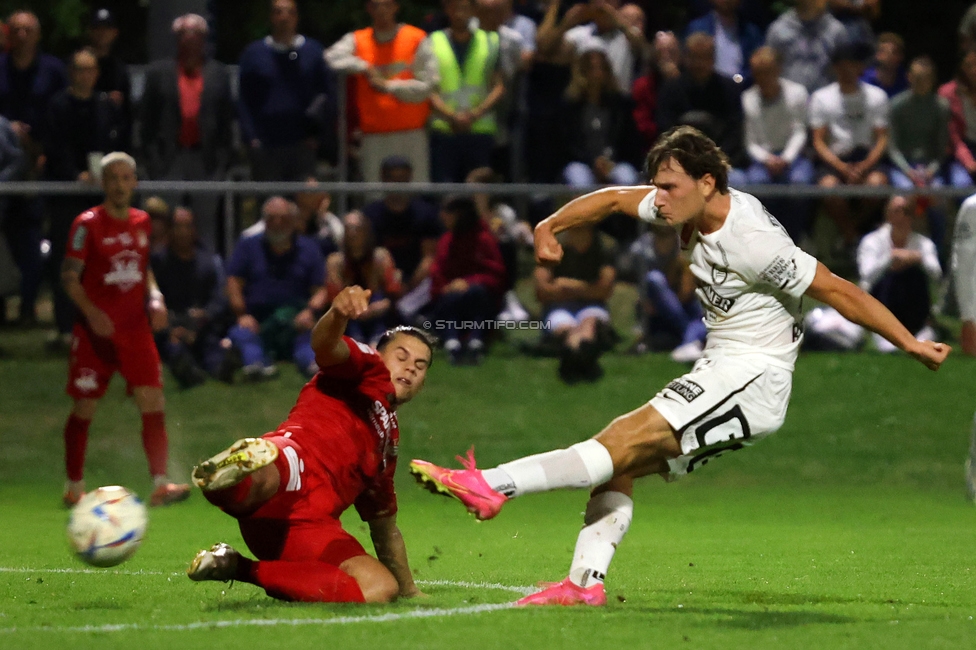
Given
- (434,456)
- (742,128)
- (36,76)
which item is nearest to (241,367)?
(434,456)

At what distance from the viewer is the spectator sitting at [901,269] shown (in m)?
12.3

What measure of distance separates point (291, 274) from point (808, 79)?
5.13m

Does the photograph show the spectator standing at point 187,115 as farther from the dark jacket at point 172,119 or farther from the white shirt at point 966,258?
the white shirt at point 966,258

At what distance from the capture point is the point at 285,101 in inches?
504

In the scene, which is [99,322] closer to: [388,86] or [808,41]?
[388,86]

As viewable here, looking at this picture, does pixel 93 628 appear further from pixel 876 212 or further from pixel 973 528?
pixel 876 212

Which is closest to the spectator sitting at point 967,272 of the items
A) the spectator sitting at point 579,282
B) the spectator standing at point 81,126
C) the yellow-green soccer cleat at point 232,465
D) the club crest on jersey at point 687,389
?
the spectator sitting at point 579,282

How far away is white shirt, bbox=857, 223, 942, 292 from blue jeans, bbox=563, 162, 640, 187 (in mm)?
2004

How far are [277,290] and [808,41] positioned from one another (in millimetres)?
5440

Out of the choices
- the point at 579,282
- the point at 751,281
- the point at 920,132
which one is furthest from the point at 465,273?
the point at 751,281

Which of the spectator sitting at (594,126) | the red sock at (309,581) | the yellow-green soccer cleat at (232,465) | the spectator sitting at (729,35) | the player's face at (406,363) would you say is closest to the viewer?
the yellow-green soccer cleat at (232,465)

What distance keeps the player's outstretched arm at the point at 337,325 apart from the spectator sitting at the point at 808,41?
8.47m

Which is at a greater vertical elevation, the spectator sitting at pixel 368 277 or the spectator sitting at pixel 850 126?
the spectator sitting at pixel 850 126

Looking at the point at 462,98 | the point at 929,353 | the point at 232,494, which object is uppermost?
the point at 929,353
